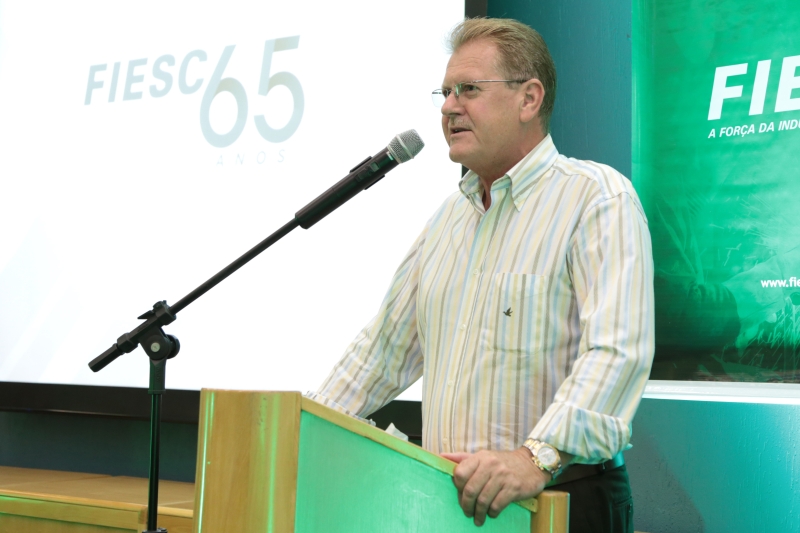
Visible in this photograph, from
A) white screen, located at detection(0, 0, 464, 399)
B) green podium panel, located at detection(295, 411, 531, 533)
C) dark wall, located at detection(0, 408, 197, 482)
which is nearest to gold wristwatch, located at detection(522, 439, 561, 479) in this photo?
green podium panel, located at detection(295, 411, 531, 533)

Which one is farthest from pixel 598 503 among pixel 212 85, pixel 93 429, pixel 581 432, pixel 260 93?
pixel 93 429

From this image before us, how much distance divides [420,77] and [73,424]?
1838mm

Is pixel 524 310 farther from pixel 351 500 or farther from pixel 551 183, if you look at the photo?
pixel 351 500

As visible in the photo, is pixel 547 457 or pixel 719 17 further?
pixel 719 17

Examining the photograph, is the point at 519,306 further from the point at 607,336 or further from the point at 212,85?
the point at 212,85

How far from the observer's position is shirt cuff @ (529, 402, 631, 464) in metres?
1.20

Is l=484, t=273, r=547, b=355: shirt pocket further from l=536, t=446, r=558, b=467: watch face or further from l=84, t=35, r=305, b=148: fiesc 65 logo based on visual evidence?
l=84, t=35, r=305, b=148: fiesc 65 logo

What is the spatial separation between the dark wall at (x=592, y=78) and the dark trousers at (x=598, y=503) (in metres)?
1.15

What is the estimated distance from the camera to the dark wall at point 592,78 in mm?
2400

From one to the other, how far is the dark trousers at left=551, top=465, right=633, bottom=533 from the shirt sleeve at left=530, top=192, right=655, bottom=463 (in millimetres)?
153

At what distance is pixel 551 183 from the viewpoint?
1606 millimetres

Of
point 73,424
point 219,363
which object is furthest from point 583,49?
point 73,424

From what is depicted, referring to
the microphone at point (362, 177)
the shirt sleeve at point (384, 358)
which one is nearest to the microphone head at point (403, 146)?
the microphone at point (362, 177)

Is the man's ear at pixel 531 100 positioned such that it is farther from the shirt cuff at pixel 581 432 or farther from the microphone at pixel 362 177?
the shirt cuff at pixel 581 432
